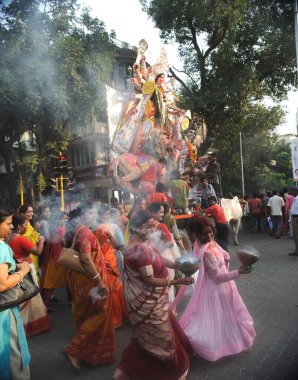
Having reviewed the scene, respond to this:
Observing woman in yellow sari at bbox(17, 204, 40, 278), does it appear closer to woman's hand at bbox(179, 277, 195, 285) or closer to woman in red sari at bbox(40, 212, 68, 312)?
woman in red sari at bbox(40, 212, 68, 312)

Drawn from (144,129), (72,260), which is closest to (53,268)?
(72,260)

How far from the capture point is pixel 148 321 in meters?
2.87

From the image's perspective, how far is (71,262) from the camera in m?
3.56

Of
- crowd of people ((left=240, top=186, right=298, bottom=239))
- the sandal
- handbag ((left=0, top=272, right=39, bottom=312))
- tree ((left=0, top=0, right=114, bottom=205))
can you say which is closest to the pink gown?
the sandal

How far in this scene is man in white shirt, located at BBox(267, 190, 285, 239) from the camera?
1202 centimetres

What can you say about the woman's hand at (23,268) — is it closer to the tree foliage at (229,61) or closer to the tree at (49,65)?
the tree at (49,65)

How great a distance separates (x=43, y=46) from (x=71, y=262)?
452 cm

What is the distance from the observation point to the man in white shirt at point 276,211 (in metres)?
12.0

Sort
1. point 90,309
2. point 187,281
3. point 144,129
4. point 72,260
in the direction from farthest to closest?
point 144,129, point 90,309, point 72,260, point 187,281

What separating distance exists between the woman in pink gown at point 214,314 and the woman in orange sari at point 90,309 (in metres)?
0.74

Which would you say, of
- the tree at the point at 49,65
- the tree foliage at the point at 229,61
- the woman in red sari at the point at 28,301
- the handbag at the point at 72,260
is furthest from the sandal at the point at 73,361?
the tree foliage at the point at 229,61

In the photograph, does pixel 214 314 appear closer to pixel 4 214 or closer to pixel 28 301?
pixel 4 214

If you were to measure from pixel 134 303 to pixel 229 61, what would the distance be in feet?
54.1

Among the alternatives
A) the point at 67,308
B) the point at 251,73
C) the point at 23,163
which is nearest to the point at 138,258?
the point at 67,308
